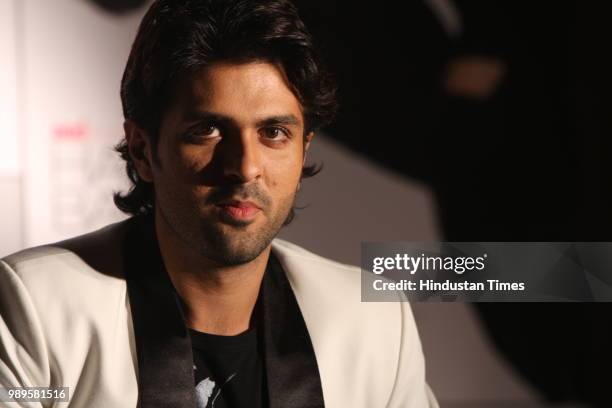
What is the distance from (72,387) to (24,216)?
43 cm

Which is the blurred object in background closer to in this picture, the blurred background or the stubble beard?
the blurred background

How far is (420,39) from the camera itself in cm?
158

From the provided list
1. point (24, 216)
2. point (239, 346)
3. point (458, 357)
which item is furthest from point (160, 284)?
point (458, 357)

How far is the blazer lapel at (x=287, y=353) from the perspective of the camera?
125 cm

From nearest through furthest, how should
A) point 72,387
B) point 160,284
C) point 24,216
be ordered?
1. point 72,387
2. point 160,284
3. point 24,216

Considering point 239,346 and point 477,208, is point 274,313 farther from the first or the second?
point 477,208

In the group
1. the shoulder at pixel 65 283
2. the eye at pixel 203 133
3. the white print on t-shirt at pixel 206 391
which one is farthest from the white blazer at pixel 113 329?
the eye at pixel 203 133

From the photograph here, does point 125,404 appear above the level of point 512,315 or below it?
below

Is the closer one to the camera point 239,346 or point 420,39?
point 239,346

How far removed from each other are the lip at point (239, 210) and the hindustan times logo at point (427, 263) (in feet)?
1.36

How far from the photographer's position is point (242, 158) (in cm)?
118

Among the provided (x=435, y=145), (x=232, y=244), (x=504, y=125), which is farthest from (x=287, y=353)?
(x=504, y=125)

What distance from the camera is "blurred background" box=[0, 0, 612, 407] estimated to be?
141 cm

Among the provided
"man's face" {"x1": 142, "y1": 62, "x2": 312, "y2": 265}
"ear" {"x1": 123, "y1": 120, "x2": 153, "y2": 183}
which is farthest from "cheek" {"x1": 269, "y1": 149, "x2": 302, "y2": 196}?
"ear" {"x1": 123, "y1": 120, "x2": 153, "y2": 183}
